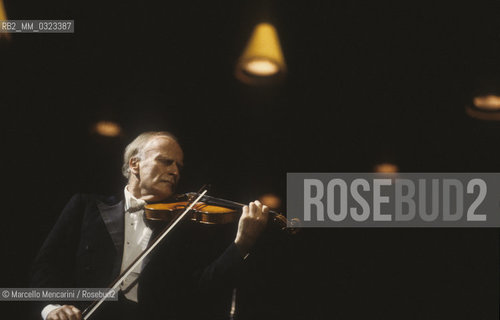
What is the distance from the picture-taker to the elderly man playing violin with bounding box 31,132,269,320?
2.10m

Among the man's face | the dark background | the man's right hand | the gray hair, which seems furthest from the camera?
the dark background

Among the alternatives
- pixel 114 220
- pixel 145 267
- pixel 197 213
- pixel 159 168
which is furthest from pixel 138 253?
pixel 159 168

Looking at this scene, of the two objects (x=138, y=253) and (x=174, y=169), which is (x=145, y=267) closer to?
(x=138, y=253)

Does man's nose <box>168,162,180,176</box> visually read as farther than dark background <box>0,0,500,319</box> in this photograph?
No

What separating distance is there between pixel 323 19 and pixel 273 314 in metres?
1.83

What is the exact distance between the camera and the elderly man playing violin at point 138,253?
2102mm

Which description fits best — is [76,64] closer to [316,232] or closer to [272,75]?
[272,75]

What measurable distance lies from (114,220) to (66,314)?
476mm

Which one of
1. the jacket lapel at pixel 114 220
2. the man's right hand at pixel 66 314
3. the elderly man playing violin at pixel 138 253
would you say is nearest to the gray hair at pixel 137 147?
the elderly man playing violin at pixel 138 253

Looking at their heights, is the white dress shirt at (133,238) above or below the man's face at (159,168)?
below

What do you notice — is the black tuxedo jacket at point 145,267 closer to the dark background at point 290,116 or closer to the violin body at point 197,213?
the violin body at point 197,213

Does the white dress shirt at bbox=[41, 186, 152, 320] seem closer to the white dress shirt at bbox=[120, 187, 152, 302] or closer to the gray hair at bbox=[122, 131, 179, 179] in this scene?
the white dress shirt at bbox=[120, 187, 152, 302]

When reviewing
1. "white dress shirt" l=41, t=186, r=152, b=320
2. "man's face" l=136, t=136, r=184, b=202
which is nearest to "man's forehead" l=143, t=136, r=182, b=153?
"man's face" l=136, t=136, r=184, b=202

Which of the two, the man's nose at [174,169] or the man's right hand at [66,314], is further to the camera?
the man's nose at [174,169]
